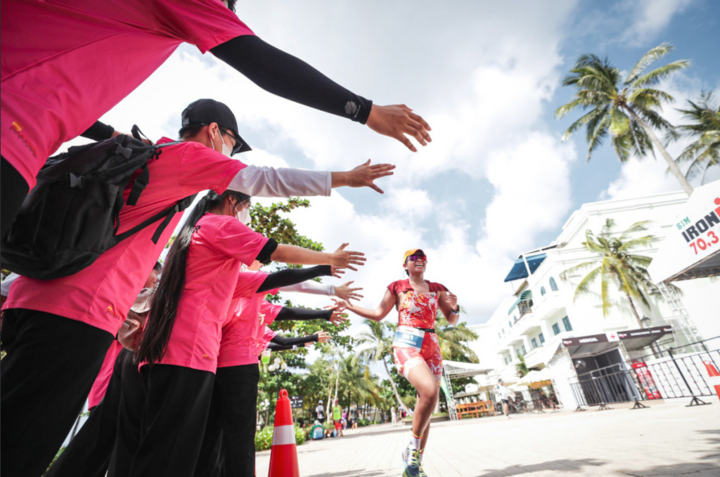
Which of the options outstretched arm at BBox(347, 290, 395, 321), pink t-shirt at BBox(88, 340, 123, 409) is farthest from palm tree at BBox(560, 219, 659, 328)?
pink t-shirt at BBox(88, 340, 123, 409)

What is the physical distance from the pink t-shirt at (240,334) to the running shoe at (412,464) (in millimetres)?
1928

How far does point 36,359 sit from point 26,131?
0.71m

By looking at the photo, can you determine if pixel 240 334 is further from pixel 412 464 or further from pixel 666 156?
pixel 666 156

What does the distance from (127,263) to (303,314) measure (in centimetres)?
275

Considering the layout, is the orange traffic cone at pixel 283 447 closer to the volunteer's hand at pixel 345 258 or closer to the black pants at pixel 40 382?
the volunteer's hand at pixel 345 258

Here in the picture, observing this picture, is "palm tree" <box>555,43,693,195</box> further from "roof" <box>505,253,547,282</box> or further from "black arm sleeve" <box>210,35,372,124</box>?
"black arm sleeve" <box>210,35,372,124</box>

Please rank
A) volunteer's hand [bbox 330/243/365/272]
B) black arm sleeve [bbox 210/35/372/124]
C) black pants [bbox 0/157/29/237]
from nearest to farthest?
black pants [bbox 0/157/29/237], black arm sleeve [bbox 210/35/372/124], volunteer's hand [bbox 330/243/365/272]

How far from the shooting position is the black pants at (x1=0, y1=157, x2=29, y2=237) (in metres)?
0.87

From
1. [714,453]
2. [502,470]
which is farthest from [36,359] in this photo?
[714,453]

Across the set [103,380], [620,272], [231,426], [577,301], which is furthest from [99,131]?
[577,301]

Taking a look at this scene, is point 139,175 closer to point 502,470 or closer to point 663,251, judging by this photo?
point 502,470

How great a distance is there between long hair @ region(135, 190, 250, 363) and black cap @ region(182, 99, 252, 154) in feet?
2.21

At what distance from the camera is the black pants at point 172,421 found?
1.70 meters

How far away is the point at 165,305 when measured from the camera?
209cm
